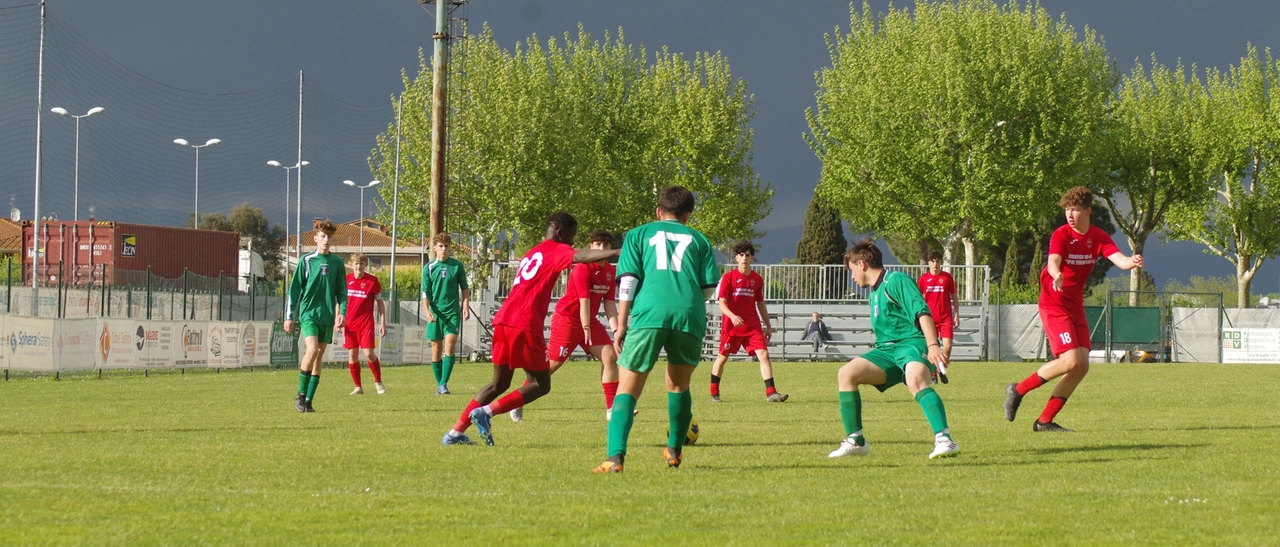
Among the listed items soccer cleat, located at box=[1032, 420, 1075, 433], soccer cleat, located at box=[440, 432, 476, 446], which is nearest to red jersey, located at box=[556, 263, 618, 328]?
soccer cleat, located at box=[440, 432, 476, 446]

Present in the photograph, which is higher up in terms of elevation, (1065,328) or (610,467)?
(1065,328)

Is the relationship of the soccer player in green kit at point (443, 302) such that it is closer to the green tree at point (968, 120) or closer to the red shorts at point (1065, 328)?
the red shorts at point (1065, 328)

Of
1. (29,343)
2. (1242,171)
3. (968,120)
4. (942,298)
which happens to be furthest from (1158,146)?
(29,343)

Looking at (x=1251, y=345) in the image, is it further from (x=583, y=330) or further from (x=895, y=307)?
(x=895, y=307)

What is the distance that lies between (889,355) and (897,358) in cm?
7

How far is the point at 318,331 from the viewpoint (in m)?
13.9

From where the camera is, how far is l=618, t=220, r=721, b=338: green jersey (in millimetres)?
7703

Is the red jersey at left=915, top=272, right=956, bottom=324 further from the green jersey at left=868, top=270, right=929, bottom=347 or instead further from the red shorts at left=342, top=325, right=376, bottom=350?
the green jersey at left=868, top=270, right=929, bottom=347

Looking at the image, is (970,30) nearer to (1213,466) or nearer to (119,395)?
(119,395)

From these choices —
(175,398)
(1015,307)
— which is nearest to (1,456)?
(175,398)

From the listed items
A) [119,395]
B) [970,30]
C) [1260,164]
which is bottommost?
[119,395]

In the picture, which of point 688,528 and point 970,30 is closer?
point 688,528

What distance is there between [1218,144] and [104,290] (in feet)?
160

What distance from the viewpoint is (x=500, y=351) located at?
970 cm
